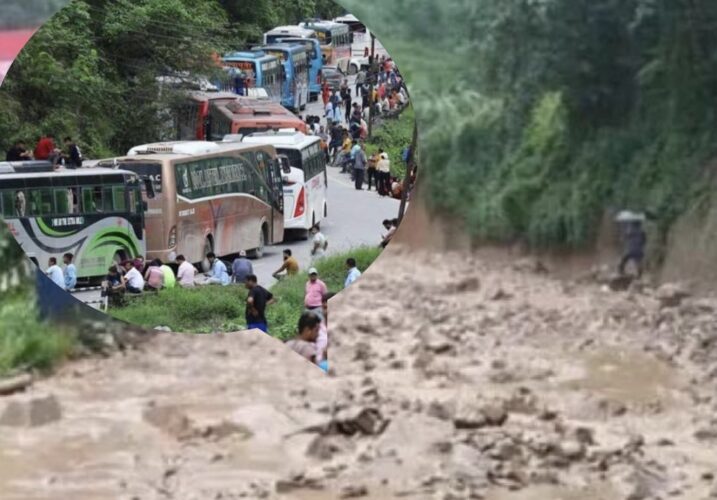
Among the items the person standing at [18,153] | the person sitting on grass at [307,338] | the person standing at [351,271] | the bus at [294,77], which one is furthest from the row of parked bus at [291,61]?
the person sitting on grass at [307,338]

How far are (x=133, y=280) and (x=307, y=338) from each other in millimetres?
880

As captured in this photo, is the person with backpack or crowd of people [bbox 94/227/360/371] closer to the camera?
crowd of people [bbox 94/227/360/371]

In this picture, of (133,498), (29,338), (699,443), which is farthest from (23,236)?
(699,443)

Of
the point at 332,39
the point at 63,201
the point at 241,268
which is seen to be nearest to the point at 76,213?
the point at 63,201

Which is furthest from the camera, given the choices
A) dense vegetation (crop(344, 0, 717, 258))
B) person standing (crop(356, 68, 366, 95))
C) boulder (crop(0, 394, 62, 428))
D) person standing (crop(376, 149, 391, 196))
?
person standing (crop(356, 68, 366, 95))

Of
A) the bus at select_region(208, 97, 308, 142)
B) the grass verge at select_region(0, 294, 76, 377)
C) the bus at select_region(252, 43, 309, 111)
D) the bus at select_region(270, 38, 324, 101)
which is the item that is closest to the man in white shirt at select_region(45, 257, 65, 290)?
the grass verge at select_region(0, 294, 76, 377)

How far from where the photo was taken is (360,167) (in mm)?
7559

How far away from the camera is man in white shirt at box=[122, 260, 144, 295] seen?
253 inches

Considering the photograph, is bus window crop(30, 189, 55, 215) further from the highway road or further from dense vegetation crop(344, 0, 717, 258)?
dense vegetation crop(344, 0, 717, 258)

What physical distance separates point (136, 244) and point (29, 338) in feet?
3.17

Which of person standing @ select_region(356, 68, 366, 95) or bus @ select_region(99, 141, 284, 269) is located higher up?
person standing @ select_region(356, 68, 366, 95)

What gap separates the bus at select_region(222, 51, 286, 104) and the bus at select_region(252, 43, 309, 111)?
4cm

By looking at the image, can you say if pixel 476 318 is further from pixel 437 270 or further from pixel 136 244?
pixel 136 244

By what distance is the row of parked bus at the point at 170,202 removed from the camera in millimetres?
6352
